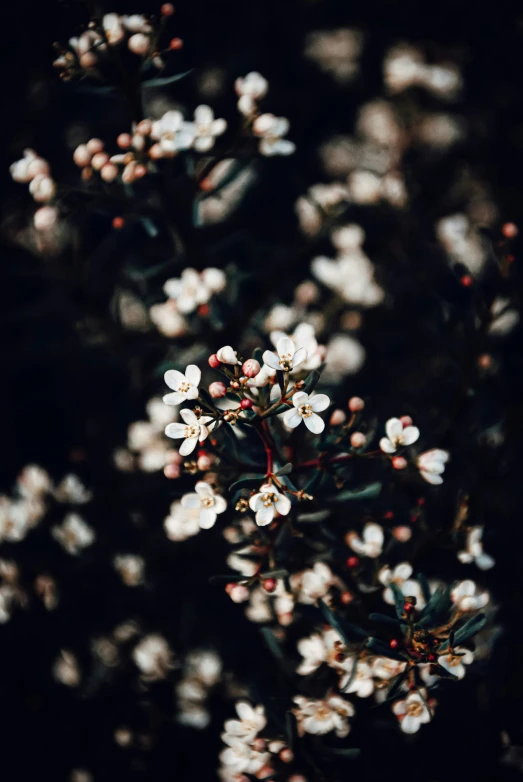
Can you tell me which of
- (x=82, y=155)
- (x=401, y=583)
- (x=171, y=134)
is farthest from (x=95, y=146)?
(x=401, y=583)

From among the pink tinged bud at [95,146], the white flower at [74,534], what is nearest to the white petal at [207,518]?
the white flower at [74,534]

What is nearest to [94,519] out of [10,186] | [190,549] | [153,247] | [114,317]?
[190,549]

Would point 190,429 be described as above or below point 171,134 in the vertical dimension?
below

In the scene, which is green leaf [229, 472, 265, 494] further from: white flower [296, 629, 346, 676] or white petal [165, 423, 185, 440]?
white flower [296, 629, 346, 676]

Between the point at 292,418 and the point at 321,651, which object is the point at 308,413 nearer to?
the point at 292,418

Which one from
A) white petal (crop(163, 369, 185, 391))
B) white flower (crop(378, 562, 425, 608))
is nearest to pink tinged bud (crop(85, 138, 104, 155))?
white petal (crop(163, 369, 185, 391))

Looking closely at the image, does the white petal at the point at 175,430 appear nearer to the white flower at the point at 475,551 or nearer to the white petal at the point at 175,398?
the white petal at the point at 175,398
